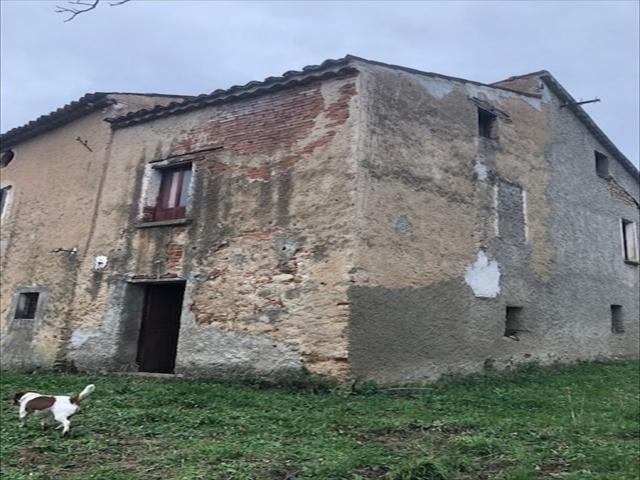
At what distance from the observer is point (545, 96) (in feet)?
39.8

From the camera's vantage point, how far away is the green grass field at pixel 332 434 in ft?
14.5

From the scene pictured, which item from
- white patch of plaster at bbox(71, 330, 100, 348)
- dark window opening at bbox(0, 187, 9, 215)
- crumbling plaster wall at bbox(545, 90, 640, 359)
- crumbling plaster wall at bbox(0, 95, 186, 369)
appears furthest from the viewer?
dark window opening at bbox(0, 187, 9, 215)

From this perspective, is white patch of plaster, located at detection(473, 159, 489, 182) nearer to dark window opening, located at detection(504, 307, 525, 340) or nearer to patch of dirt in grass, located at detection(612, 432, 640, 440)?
dark window opening, located at detection(504, 307, 525, 340)

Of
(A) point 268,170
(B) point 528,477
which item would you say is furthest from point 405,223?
(B) point 528,477

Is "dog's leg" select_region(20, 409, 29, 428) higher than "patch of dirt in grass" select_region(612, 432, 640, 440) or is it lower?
lower

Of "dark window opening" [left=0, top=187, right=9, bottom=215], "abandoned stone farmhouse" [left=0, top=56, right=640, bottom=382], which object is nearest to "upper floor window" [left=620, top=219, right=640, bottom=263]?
"abandoned stone farmhouse" [left=0, top=56, right=640, bottom=382]

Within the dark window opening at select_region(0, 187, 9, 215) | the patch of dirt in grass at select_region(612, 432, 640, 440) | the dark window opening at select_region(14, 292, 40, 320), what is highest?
the dark window opening at select_region(0, 187, 9, 215)

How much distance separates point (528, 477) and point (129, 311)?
7845 millimetres

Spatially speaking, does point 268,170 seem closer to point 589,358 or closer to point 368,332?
point 368,332

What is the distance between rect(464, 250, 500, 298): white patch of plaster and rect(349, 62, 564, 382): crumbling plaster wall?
0.9 inches

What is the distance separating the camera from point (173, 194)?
10.6 meters

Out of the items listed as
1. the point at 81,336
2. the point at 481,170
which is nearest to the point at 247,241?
the point at 81,336

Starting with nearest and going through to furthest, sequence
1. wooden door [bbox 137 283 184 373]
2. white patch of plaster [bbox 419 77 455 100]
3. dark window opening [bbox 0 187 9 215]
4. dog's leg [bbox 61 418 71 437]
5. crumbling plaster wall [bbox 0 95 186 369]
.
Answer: dog's leg [bbox 61 418 71 437], white patch of plaster [bbox 419 77 455 100], wooden door [bbox 137 283 184 373], crumbling plaster wall [bbox 0 95 186 369], dark window opening [bbox 0 187 9 215]

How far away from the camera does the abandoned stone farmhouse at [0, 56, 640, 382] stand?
8.31 meters
